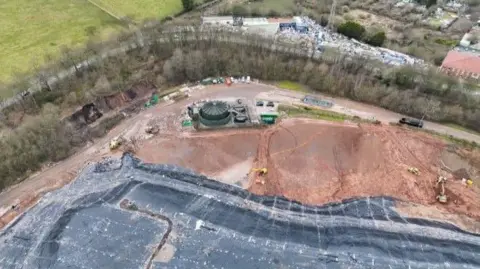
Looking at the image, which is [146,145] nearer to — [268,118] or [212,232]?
[268,118]

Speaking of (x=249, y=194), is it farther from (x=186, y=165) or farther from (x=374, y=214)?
(x=374, y=214)

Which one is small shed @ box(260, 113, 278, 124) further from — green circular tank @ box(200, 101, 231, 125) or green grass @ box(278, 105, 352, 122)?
green circular tank @ box(200, 101, 231, 125)

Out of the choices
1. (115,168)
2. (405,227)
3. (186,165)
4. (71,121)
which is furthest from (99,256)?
(405,227)

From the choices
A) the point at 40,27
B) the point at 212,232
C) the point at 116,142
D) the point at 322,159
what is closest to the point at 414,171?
the point at 322,159

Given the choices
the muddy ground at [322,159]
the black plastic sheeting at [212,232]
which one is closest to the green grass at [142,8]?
the muddy ground at [322,159]

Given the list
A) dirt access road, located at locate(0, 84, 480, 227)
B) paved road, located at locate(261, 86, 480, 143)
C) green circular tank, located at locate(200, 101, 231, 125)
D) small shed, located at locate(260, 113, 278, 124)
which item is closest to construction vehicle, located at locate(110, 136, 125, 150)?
dirt access road, located at locate(0, 84, 480, 227)

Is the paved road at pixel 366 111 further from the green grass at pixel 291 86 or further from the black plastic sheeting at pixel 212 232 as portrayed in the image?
the black plastic sheeting at pixel 212 232
